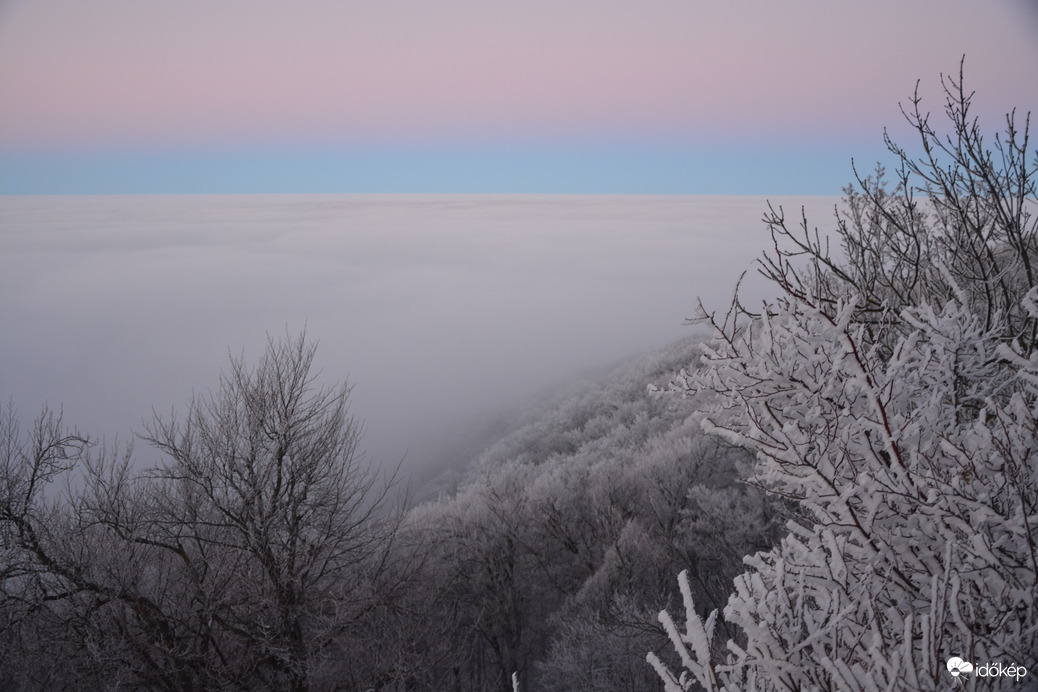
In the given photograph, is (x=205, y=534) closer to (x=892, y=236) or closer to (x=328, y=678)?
(x=328, y=678)

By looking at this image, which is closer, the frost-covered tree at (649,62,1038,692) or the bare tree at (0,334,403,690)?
the frost-covered tree at (649,62,1038,692)

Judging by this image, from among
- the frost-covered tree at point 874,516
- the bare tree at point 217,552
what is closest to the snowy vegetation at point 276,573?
the bare tree at point 217,552

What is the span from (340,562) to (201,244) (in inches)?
7635

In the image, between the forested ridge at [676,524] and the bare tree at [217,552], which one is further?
the bare tree at [217,552]

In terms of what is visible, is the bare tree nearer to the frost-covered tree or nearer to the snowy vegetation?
the snowy vegetation

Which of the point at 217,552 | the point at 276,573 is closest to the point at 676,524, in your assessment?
the point at 276,573

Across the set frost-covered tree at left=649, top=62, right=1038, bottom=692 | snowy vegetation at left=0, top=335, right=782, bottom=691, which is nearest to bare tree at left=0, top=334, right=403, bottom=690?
snowy vegetation at left=0, top=335, right=782, bottom=691

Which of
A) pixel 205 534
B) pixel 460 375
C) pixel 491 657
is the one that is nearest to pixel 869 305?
pixel 205 534

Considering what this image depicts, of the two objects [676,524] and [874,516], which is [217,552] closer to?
[874,516]

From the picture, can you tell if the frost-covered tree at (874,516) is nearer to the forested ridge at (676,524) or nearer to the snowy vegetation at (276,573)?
the forested ridge at (676,524)

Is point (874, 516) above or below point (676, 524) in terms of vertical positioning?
above

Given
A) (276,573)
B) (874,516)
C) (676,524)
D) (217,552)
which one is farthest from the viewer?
(676,524)

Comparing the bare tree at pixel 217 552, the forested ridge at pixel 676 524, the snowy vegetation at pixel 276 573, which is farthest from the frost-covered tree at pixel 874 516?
the bare tree at pixel 217 552

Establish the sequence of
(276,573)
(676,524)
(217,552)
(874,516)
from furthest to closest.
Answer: (676,524)
(217,552)
(276,573)
(874,516)
